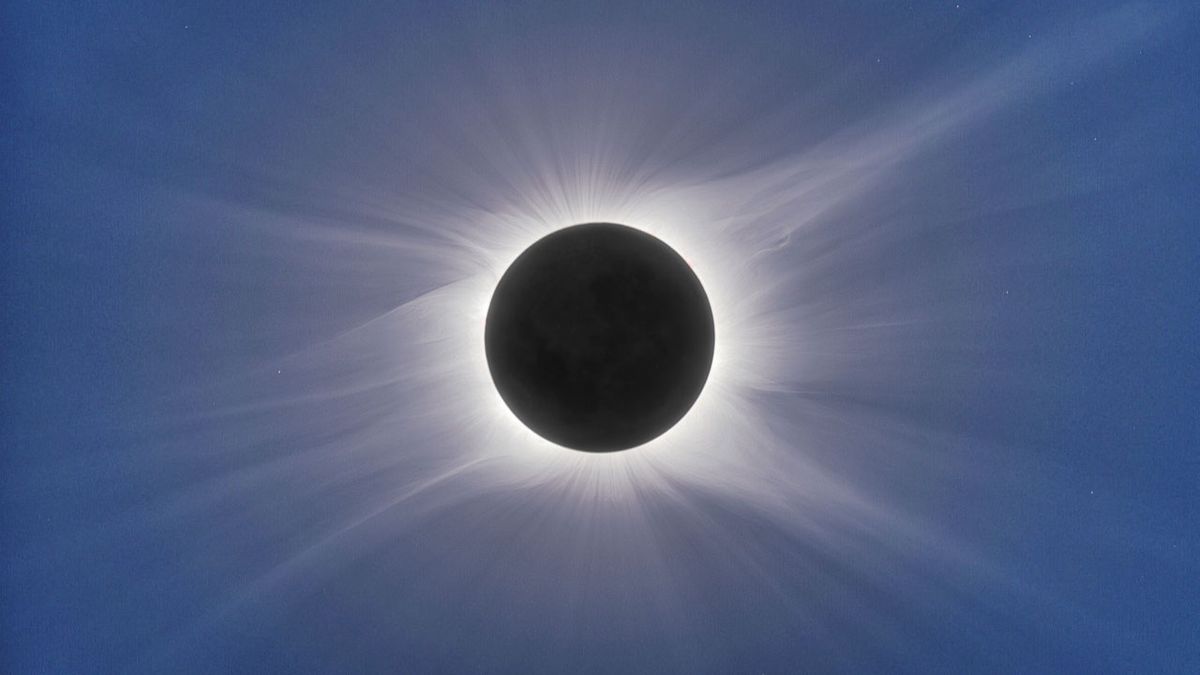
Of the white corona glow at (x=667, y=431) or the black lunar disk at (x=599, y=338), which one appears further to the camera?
the white corona glow at (x=667, y=431)

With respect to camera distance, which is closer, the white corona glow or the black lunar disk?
the black lunar disk

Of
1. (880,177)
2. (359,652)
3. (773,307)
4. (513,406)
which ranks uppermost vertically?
(880,177)

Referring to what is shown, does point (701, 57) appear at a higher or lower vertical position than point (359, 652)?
higher

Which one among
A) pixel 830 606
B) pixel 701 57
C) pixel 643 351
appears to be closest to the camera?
pixel 643 351

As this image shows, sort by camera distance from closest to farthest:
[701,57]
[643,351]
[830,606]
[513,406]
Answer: [643,351] < [513,406] < [701,57] < [830,606]

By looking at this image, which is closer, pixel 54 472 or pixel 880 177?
pixel 880 177

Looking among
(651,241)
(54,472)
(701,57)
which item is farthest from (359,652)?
(701,57)

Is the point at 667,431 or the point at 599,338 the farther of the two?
the point at 667,431

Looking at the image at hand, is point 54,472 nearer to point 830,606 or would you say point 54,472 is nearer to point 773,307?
point 773,307
